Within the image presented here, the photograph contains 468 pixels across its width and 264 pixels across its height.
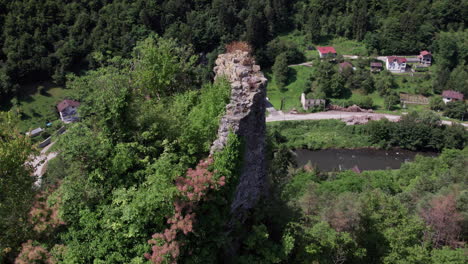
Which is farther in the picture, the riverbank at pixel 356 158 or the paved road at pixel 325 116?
the paved road at pixel 325 116

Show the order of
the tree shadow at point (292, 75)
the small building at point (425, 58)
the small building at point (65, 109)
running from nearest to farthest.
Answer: the small building at point (65, 109) → the tree shadow at point (292, 75) → the small building at point (425, 58)

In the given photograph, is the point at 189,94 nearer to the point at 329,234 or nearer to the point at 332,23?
the point at 329,234

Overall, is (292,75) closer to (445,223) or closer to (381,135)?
(381,135)

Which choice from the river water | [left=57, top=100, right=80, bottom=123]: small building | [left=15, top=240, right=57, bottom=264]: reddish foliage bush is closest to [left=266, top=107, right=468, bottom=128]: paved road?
the river water

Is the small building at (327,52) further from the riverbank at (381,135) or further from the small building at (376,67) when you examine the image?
the riverbank at (381,135)

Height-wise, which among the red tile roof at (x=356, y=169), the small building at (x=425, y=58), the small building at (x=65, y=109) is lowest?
the red tile roof at (x=356, y=169)

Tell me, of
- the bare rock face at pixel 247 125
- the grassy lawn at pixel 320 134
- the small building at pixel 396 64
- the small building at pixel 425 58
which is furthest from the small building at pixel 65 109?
the small building at pixel 425 58
